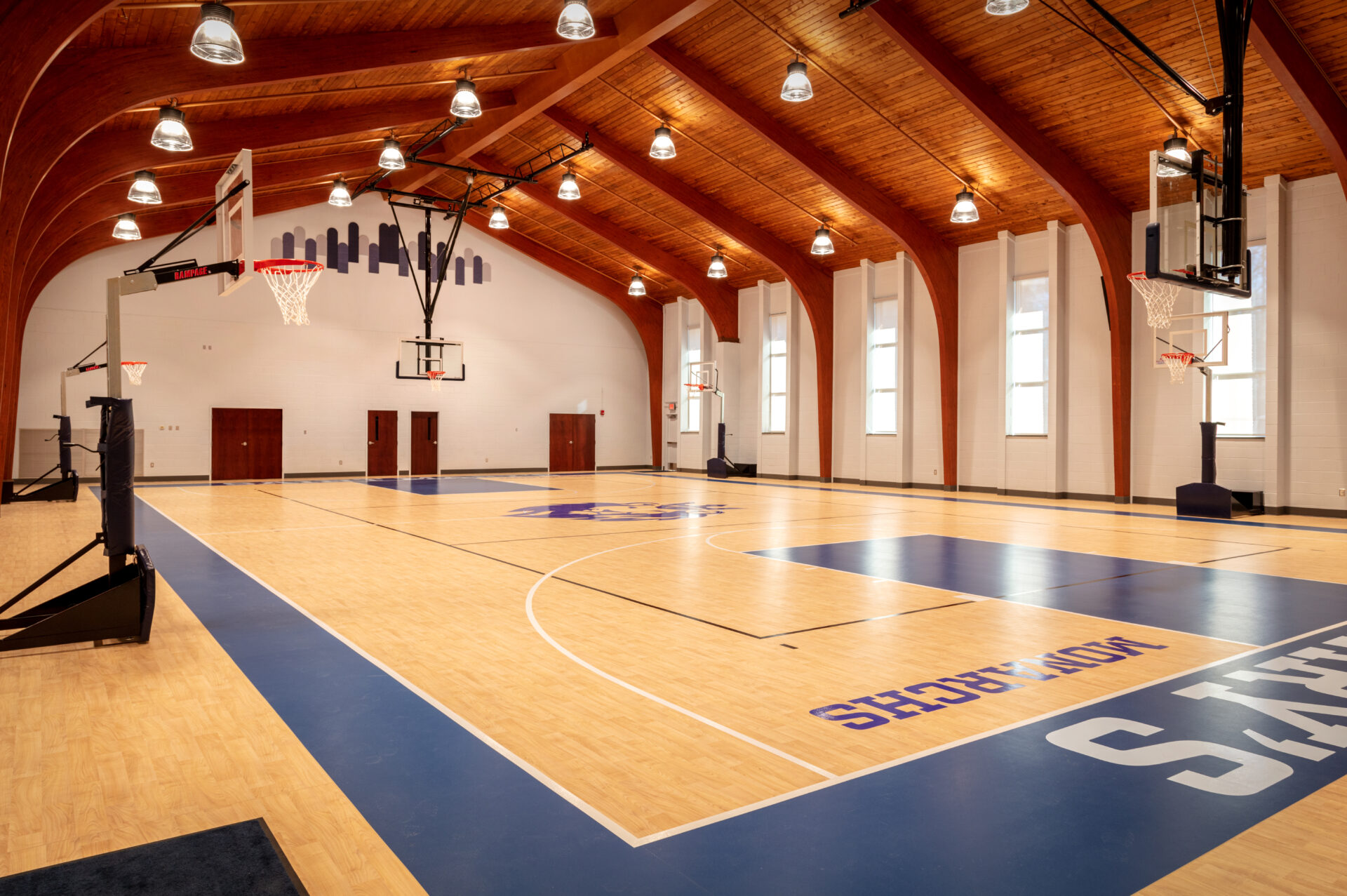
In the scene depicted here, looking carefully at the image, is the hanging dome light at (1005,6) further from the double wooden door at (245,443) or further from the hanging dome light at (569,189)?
the double wooden door at (245,443)

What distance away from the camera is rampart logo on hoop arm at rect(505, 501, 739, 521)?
16203mm

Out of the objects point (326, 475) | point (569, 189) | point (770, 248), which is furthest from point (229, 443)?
point (770, 248)

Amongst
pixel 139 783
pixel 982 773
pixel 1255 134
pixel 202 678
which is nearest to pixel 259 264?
pixel 202 678

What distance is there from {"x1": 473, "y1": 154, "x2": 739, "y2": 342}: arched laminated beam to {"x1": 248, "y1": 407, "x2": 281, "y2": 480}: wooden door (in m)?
10.2

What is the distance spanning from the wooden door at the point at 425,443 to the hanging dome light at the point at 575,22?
18.8 meters

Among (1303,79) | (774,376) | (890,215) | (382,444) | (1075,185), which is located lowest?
(382,444)

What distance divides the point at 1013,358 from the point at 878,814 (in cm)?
2046

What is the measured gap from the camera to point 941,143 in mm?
18312

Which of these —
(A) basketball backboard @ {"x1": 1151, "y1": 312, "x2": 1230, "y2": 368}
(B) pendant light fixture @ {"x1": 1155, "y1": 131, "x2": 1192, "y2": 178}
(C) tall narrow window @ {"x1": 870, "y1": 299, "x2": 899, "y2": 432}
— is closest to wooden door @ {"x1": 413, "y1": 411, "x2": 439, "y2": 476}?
(C) tall narrow window @ {"x1": 870, "y1": 299, "x2": 899, "y2": 432}

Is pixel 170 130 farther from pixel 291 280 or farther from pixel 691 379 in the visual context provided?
pixel 691 379

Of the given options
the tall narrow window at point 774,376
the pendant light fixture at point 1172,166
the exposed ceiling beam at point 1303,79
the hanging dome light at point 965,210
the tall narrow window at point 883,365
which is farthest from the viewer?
the tall narrow window at point 774,376

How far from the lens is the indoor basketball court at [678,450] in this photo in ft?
Result: 12.2

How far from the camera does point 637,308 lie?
33.5 meters

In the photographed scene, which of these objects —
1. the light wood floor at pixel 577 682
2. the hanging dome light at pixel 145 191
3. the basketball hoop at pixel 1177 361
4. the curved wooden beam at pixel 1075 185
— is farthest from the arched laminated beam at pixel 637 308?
the light wood floor at pixel 577 682
